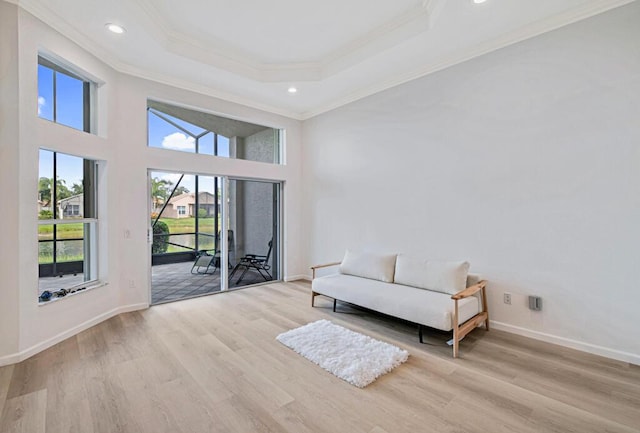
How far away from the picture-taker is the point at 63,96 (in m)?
3.29

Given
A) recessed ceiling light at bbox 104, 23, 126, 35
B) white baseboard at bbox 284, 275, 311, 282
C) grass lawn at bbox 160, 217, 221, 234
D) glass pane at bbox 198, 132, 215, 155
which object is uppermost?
recessed ceiling light at bbox 104, 23, 126, 35

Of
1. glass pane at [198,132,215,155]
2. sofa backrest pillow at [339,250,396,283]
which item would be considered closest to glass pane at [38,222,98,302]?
glass pane at [198,132,215,155]

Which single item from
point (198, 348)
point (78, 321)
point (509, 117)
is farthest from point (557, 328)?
point (78, 321)

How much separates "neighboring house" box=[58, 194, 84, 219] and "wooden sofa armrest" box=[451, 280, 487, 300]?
4.29 m

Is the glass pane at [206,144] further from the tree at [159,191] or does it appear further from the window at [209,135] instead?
the tree at [159,191]

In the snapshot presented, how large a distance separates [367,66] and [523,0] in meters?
1.73

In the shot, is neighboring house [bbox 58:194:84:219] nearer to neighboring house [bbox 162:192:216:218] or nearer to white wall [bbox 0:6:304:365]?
white wall [bbox 0:6:304:365]

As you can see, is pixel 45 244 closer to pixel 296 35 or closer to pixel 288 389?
pixel 288 389

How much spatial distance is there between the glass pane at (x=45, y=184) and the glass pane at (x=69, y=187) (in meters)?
0.09

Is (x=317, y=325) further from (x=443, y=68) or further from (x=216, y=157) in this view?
(x=443, y=68)

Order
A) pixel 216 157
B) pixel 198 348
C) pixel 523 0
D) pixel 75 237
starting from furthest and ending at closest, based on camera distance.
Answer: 1. pixel 216 157
2. pixel 75 237
3. pixel 198 348
4. pixel 523 0

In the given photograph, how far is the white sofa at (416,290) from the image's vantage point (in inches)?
115

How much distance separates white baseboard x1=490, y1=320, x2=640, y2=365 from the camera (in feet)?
8.54

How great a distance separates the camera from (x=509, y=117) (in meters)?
3.23
